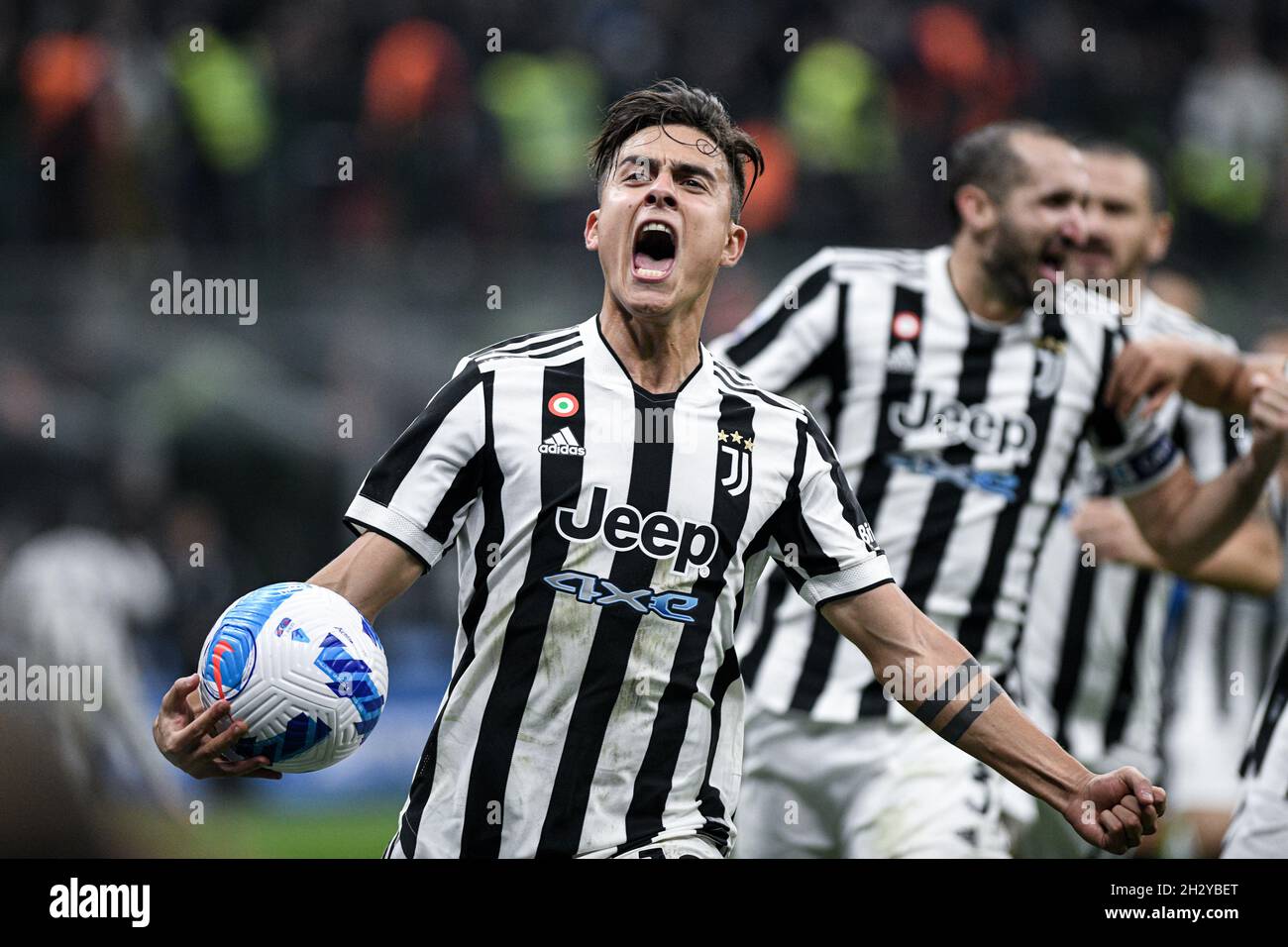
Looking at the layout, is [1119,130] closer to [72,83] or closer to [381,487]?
[72,83]

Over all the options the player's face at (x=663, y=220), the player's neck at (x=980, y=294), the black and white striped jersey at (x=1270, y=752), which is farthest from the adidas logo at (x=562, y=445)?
the black and white striped jersey at (x=1270, y=752)

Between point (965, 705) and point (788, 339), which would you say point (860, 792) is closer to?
point (788, 339)

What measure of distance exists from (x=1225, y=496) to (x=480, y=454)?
115 inches

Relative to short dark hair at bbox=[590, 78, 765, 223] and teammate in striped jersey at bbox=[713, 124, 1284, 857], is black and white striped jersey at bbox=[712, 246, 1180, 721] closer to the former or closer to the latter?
teammate in striped jersey at bbox=[713, 124, 1284, 857]

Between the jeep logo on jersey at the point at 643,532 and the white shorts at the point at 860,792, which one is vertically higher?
the jeep logo on jersey at the point at 643,532

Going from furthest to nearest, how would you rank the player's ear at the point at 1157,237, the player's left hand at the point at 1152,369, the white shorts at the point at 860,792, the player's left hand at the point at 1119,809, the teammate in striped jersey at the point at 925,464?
1. the player's ear at the point at 1157,237
2. the teammate in striped jersey at the point at 925,464
3. the player's left hand at the point at 1152,369
4. the white shorts at the point at 860,792
5. the player's left hand at the point at 1119,809

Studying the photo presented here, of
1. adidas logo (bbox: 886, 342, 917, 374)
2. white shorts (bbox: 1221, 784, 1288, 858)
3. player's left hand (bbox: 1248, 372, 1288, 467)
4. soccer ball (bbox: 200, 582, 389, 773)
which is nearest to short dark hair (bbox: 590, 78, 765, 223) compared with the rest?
soccer ball (bbox: 200, 582, 389, 773)

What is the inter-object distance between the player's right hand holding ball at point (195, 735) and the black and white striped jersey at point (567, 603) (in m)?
0.46

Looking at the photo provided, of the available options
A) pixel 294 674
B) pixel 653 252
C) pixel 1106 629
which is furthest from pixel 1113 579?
pixel 294 674

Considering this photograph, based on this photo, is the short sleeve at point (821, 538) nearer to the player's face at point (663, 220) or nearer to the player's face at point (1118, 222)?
the player's face at point (663, 220)

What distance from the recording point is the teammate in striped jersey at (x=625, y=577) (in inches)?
144

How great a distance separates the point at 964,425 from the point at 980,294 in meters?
0.49

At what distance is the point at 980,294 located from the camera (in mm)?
5898

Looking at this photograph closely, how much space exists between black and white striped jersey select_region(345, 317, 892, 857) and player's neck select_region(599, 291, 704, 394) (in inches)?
4.4
